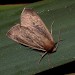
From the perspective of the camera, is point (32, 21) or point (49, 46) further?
point (32, 21)

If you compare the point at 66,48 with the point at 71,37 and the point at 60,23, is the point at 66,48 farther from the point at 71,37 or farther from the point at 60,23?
the point at 60,23

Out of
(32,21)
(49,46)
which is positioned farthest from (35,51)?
(32,21)

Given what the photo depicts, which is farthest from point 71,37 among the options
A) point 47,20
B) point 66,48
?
point 47,20

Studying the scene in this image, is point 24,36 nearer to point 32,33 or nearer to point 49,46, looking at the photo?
point 32,33

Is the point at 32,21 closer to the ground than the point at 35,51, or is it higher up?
higher up

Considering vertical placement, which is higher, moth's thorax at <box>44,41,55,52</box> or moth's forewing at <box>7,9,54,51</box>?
moth's forewing at <box>7,9,54,51</box>

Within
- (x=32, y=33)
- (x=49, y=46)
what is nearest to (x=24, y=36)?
(x=32, y=33)

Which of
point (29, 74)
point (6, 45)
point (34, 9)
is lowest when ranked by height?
point (29, 74)
